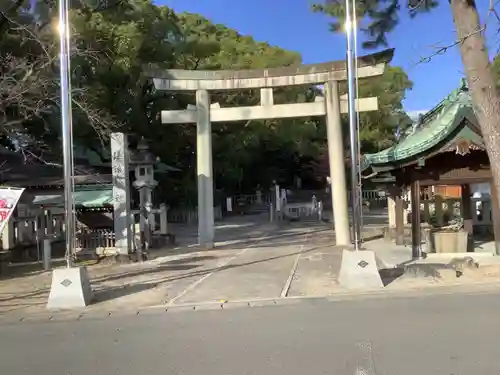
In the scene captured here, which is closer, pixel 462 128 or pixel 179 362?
pixel 179 362

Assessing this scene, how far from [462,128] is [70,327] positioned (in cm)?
Answer: 1056

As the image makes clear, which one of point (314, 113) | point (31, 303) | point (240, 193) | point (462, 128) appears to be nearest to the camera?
point (31, 303)

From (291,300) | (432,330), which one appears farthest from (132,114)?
(432,330)

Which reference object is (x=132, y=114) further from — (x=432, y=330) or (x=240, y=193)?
(x=240, y=193)

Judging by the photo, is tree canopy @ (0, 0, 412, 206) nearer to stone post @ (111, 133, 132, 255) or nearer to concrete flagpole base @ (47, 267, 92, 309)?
stone post @ (111, 133, 132, 255)

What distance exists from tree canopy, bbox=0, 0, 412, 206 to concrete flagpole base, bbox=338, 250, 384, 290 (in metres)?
8.29

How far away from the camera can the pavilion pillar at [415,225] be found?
15250 mm

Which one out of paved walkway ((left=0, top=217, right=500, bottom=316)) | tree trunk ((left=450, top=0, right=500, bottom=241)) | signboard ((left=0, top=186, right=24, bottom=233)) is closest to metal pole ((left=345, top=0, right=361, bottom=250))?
paved walkway ((left=0, top=217, right=500, bottom=316))

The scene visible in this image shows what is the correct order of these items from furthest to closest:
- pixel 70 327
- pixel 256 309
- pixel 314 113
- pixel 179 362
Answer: pixel 314 113
pixel 256 309
pixel 70 327
pixel 179 362

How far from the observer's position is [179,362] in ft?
→ 19.8

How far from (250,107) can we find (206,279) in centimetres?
933

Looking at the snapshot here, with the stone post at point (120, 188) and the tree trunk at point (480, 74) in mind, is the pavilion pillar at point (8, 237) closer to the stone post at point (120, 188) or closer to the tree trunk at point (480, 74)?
the stone post at point (120, 188)

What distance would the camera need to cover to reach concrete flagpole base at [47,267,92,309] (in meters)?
10.2

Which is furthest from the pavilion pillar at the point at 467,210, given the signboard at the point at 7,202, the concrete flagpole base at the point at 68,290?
the signboard at the point at 7,202
